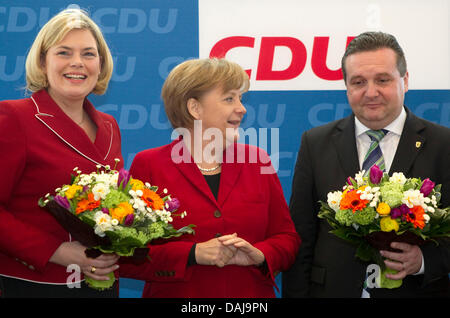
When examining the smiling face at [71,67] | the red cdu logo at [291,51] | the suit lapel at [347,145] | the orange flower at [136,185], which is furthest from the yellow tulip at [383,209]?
the red cdu logo at [291,51]

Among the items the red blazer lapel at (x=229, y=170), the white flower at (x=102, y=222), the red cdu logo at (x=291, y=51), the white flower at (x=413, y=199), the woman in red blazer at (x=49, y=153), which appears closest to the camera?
the white flower at (x=102, y=222)

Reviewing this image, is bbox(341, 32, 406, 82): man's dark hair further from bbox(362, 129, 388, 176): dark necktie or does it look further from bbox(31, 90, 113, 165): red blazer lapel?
bbox(31, 90, 113, 165): red blazer lapel

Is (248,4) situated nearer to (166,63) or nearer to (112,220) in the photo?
(166,63)

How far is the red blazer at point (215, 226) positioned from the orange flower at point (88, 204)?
50 centimetres

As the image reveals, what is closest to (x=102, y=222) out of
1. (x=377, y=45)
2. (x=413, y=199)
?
(x=413, y=199)

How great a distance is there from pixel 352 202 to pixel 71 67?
1693 mm

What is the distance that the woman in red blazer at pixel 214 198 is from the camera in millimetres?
2904

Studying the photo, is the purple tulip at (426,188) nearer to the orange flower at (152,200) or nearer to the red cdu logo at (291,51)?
the orange flower at (152,200)

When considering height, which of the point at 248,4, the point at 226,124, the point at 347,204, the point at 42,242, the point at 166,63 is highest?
the point at 248,4

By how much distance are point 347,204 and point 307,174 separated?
1.93ft

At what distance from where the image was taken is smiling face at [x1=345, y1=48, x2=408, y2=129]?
10.3 ft

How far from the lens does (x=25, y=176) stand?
2.83 metres
